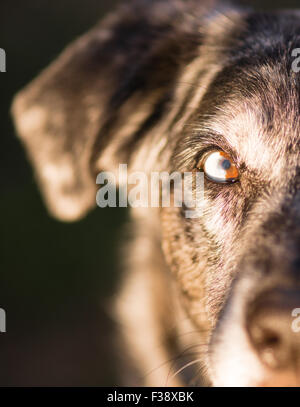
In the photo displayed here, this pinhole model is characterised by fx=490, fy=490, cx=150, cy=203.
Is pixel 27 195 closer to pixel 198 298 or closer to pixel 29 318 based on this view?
pixel 29 318

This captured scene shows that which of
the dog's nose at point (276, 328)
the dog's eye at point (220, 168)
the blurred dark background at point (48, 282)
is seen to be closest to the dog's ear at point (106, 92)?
the dog's eye at point (220, 168)

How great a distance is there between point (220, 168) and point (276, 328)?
780 millimetres

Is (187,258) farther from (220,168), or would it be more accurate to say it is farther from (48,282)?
(48,282)

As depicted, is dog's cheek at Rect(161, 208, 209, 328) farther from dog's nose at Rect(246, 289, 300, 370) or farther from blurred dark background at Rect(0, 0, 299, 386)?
blurred dark background at Rect(0, 0, 299, 386)

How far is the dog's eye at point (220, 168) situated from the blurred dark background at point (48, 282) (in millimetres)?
1700

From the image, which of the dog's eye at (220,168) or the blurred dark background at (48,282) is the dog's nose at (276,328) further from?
the blurred dark background at (48,282)

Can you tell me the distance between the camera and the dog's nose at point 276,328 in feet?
4.69

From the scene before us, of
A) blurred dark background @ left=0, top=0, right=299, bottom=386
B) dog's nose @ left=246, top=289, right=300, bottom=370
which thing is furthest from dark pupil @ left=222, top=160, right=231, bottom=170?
blurred dark background @ left=0, top=0, right=299, bottom=386

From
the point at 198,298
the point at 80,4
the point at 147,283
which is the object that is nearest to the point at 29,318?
the point at 147,283

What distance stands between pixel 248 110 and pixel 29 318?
2759mm

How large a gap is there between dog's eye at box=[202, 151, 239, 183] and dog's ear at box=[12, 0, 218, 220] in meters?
0.64

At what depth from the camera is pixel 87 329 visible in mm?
3980

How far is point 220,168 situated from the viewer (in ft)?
6.63

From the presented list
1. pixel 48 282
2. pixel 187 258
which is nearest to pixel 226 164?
pixel 187 258
